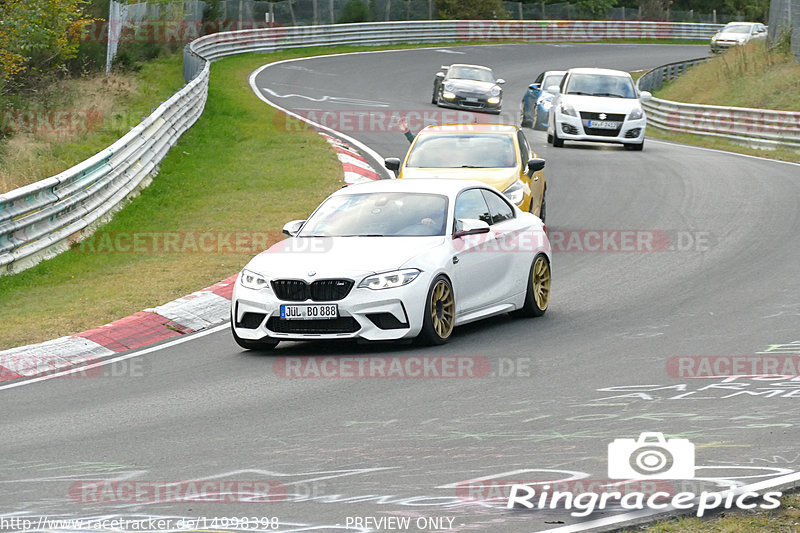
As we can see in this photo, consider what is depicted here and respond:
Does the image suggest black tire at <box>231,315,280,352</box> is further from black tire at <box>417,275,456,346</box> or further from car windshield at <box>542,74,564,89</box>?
car windshield at <box>542,74,564,89</box>

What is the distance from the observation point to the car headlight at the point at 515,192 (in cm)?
1645

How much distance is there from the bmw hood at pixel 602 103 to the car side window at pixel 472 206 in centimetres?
1599

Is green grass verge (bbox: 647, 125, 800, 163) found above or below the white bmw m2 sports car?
below

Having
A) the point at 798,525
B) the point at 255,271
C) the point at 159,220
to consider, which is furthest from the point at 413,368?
the point at 159,220

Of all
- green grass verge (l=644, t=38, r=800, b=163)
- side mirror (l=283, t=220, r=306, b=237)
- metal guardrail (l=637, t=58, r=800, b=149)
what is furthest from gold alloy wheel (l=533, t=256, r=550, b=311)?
metal guardrail (l=637, t=58, r=800, b=149)

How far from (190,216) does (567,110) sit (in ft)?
38.0

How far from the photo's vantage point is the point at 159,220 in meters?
19.3

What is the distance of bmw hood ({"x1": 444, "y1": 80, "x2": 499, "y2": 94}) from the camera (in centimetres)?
3678

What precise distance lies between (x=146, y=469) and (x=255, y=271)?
4.15 metres

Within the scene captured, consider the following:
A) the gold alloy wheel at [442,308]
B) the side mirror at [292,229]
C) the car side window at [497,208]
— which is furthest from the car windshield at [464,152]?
the gold alloy wheel at [442,308]

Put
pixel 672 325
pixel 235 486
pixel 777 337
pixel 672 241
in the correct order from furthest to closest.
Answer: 1. pixel 672 241
2. pixel 672 325
3. pixel 777 337
4. pixel 235 486

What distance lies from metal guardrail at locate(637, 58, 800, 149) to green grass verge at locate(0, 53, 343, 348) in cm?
1096

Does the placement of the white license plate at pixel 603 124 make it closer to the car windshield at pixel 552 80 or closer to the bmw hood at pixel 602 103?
the bmw hood at pixel 602 103

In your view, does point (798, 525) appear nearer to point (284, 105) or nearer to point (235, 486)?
point (235, 486)
